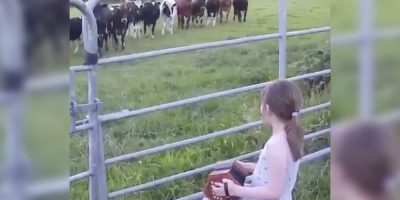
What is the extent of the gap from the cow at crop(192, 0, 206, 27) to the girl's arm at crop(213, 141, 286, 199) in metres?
0.36

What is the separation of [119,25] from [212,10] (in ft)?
0.94

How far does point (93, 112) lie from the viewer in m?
1.62

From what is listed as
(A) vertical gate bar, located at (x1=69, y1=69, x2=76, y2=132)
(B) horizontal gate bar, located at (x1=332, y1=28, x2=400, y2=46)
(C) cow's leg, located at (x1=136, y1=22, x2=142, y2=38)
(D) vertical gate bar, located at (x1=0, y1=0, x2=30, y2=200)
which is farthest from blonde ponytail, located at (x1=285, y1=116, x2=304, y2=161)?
(D) vertical gate bar, located at (x1=0, y1=0, x2=30, y2=200)

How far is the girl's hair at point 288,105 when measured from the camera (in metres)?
1.80

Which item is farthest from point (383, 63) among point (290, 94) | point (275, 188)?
point (275, 188)

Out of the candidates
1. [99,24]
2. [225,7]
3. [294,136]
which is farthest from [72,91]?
[294,136]

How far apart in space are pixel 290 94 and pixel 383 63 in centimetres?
24

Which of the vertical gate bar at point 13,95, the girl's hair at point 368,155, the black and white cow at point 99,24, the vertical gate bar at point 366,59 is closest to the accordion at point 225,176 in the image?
the girl's hair at point 368,155

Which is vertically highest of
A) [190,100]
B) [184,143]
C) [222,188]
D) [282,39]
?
[282,39]

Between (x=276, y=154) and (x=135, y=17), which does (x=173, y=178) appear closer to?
(x=276, y=154)

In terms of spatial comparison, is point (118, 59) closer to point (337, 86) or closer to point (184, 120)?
point (184, 120)

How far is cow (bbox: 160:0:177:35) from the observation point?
168 centimetres

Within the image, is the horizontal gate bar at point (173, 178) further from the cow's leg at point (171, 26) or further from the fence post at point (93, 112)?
the cow's leg at point (171, 26)

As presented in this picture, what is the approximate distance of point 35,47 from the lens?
130 centimetres
